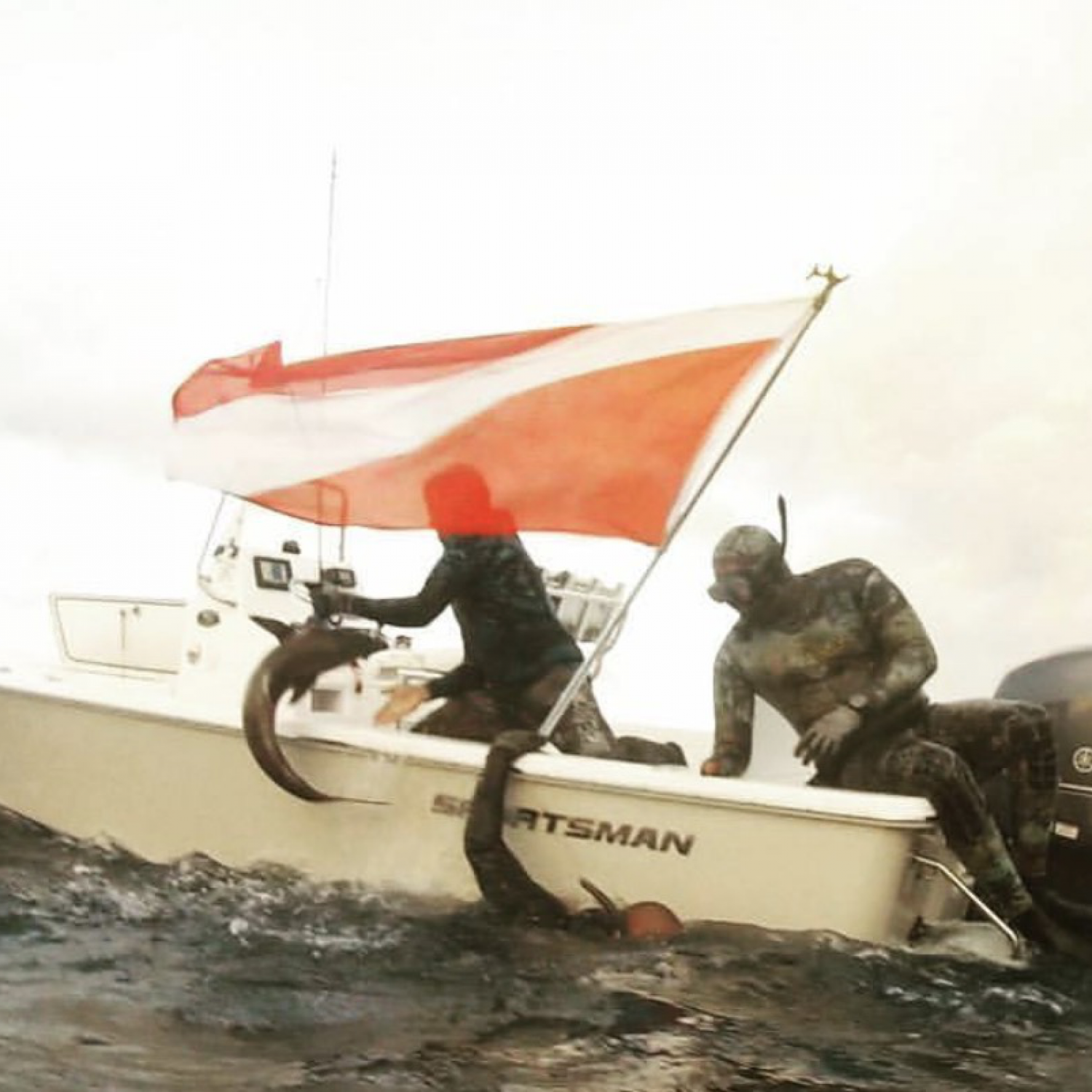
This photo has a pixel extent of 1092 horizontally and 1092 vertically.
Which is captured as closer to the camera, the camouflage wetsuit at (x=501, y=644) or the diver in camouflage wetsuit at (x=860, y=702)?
the diver in camouflage wetsuit at (x=860, y=702)

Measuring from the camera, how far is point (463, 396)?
7664mm

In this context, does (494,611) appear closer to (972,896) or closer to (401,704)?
(401,704)

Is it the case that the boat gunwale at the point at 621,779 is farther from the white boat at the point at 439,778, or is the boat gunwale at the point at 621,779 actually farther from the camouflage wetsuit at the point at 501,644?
the camouflage wetsuit at the point at 501,644

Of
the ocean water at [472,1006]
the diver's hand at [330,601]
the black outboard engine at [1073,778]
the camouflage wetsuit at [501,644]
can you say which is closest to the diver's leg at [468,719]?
the camouflage wetsuit at [501,644]

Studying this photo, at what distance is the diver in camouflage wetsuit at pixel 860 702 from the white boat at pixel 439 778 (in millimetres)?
332

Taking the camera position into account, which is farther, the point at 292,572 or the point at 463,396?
the point at 292,572

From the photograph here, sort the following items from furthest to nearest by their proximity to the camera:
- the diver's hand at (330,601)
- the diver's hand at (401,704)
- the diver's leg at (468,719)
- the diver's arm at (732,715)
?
the diver's leg at (468,719), the diver's hand at (401,704), the diver's hand at (330,601), the diver's arm at (732,715)

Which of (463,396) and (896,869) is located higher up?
(463,396)

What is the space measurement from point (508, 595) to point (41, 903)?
3.18 m

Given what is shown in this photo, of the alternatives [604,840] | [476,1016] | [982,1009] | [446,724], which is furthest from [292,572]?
[982,1009]

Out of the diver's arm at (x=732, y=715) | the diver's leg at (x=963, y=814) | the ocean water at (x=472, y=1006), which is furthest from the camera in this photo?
the diver's arm at (x=732, y=715)

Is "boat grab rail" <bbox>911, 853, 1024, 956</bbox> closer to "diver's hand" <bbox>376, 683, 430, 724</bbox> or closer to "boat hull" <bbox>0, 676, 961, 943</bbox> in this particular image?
"boat hull" <bbox>0, 676, 961, 943</bbox>

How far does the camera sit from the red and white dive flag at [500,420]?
7137 millimetres

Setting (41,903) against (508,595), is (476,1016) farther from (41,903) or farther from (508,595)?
(41,903)
